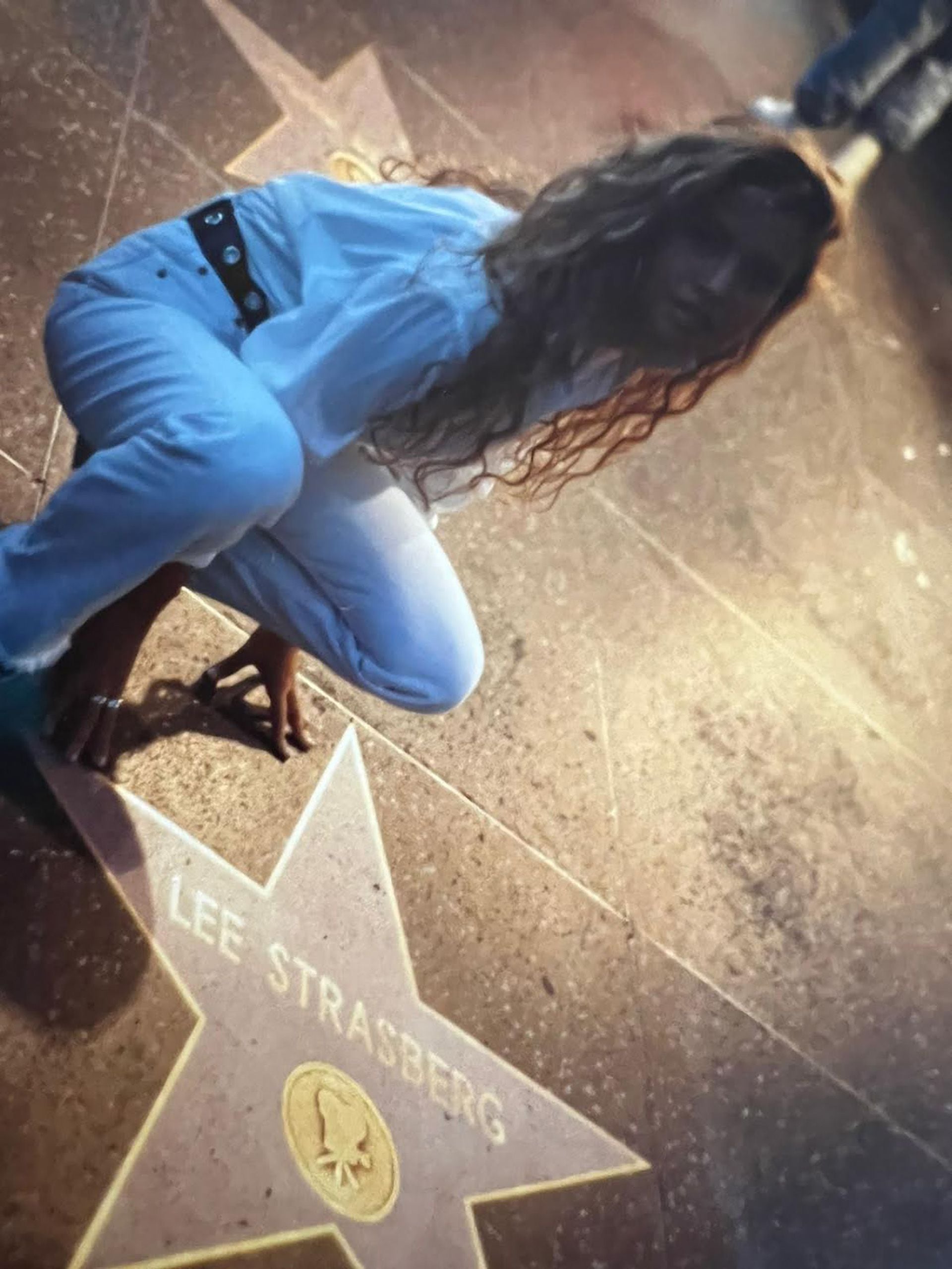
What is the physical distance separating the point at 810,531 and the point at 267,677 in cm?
118

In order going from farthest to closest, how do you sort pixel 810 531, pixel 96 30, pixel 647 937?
pixel 810 531 → pixel 96 30 → pixel 647 937

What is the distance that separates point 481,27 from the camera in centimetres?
209

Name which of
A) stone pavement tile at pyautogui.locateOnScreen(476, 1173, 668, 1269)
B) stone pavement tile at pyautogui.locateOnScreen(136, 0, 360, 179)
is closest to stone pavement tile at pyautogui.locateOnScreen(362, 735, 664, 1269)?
stone pavement tile at pyautogui.locateOnScreen(476, 1173, 668, 1269)

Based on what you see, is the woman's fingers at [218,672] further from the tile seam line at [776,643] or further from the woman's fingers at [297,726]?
the tile seam line at [776,643]

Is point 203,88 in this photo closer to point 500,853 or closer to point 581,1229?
point 500,853

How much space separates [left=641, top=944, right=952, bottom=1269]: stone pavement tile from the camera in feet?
4.09

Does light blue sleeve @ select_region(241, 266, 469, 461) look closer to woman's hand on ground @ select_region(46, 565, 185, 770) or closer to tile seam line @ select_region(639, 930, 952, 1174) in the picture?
woman's hand on ground @ select_region(46, 565, 185, 770)

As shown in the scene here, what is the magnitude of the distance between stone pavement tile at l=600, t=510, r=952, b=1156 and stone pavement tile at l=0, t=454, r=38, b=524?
79 centimetres

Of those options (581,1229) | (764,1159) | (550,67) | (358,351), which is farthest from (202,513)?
(550,67)

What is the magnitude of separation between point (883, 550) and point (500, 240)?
1419 millimetres

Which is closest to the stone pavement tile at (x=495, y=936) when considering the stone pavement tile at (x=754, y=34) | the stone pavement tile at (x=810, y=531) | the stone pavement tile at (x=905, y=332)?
the stone pavement tile at (x=810, y=531)

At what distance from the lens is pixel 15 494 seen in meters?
1.11

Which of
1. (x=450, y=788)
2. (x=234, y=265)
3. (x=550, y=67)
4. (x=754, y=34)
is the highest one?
(x=754, y=34)

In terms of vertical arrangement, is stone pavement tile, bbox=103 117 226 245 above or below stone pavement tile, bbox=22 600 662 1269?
above
